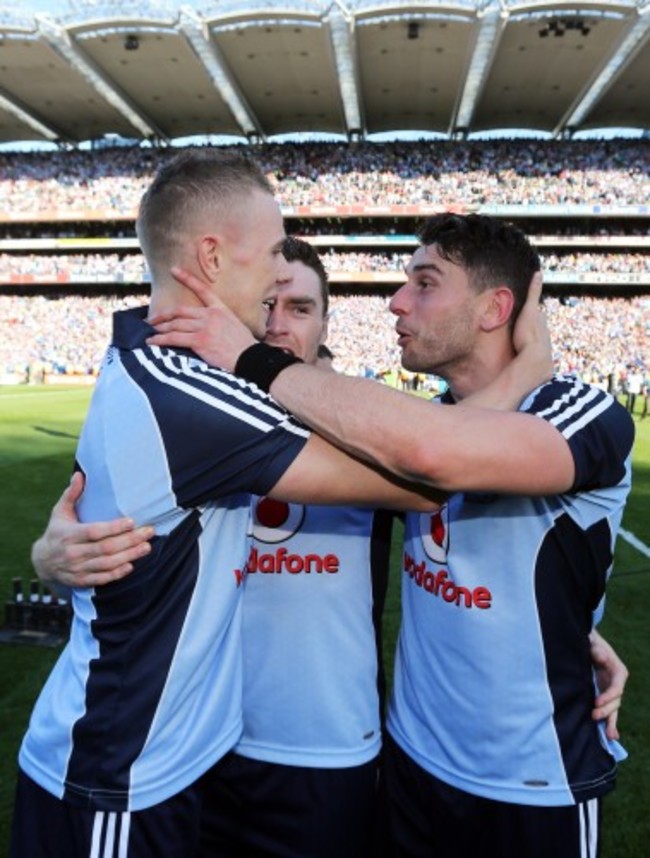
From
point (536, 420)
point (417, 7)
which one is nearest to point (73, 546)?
point (536, 420)

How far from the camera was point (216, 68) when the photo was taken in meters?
37.0

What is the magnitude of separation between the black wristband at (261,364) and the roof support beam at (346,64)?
3372 centimetres

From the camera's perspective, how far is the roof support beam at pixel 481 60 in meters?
30.6

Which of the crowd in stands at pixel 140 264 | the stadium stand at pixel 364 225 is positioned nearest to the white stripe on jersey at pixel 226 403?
the stadium stand at pixel 364 225

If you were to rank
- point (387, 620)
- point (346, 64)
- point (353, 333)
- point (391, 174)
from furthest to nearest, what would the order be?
point (391, 174), point (353, 333), point (346, 64), point (387, 620)

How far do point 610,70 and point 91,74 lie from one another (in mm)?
25661

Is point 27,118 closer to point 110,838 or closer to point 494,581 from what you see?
point 494,581

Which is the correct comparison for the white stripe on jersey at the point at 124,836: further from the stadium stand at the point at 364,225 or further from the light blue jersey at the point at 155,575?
the stadium stand at the point at 364,225

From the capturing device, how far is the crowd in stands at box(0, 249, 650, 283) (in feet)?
143

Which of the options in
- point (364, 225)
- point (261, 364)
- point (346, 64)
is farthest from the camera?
point (364, 225)

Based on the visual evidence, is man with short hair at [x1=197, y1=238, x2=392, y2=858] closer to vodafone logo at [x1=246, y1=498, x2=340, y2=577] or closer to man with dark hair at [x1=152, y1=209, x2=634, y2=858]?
vodafone logo at [x1=246, y1=498, x2=340, y2=577]

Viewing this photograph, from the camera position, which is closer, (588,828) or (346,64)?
(588,828)

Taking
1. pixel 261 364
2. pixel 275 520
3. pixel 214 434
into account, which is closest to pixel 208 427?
pixel 214 434

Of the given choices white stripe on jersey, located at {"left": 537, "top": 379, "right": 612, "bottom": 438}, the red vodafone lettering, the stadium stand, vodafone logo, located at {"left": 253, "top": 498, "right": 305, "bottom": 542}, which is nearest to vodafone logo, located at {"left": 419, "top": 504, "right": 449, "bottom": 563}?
the red vodafone lettering
